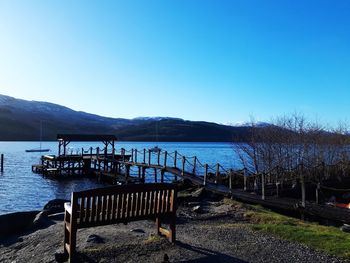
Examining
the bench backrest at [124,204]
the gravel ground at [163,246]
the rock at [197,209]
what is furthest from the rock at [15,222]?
the bench backrest at [124,204]

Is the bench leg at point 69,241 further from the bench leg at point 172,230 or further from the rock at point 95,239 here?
the bench leg at point 172,230

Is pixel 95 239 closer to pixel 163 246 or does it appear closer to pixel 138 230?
pixel 138 230

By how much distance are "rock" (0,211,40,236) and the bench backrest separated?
6389 mm

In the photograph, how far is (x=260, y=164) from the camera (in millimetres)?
28672

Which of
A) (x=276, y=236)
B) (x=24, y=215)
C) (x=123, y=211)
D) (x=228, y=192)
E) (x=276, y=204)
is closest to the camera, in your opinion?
(x=123, y=211)

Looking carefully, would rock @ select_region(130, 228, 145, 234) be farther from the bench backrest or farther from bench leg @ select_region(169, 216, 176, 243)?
bench leg @ select_region(169, 216, 176, 243)

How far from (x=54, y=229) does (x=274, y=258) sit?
7.39 metres

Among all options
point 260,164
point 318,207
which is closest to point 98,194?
point 318,207

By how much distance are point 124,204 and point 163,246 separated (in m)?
1.33

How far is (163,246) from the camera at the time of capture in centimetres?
909

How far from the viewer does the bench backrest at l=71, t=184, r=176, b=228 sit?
343 inches

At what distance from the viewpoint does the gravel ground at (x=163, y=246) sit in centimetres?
829

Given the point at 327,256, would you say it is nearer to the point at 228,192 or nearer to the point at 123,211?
the point at 123,211

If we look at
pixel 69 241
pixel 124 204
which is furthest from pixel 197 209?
pixel 69 241
